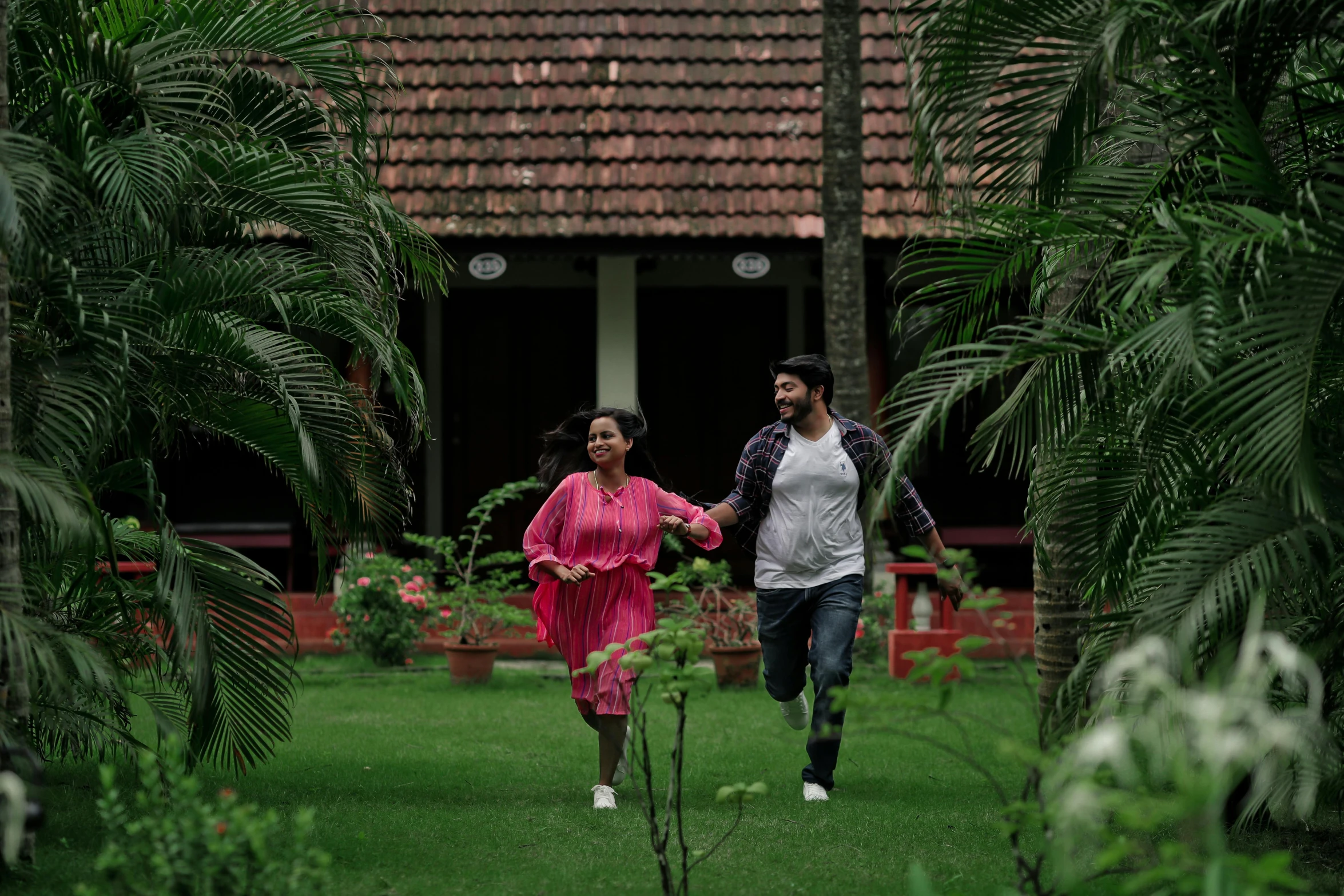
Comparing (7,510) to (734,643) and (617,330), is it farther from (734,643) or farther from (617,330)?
(617,330)

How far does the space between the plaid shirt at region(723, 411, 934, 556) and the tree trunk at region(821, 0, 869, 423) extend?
3.91 meters

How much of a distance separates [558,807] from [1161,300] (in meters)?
2.96

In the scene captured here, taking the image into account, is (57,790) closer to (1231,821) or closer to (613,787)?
(613,787)

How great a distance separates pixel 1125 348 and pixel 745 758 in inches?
141

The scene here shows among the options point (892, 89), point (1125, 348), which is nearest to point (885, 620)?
point (892, 89)

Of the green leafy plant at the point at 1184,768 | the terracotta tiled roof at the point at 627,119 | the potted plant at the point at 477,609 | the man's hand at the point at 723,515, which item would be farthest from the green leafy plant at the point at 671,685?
the terracotta tiled roof at the point at 627,119

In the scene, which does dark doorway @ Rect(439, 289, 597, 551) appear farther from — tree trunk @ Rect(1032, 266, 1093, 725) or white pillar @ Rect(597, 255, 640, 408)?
tree trunk @ Rect(1032, 266, 1093, 725)

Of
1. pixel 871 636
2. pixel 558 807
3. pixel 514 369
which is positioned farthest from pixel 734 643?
pixel 514 369

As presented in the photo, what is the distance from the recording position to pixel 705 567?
29.7 ft

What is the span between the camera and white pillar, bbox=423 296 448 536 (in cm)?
1319

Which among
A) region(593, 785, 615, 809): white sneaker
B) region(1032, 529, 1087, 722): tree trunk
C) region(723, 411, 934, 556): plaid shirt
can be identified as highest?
region(723, 411, 934, 556): plaid shirt

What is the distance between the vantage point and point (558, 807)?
5.83m

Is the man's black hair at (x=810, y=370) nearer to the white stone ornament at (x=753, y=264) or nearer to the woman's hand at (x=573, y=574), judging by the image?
the woman's hand at (x=573, y=574)

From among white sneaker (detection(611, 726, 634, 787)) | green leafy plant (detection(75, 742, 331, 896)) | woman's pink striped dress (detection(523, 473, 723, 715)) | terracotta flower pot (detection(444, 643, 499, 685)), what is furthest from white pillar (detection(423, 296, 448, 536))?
green leafy plant (detection(75, 742, 331, 896))
